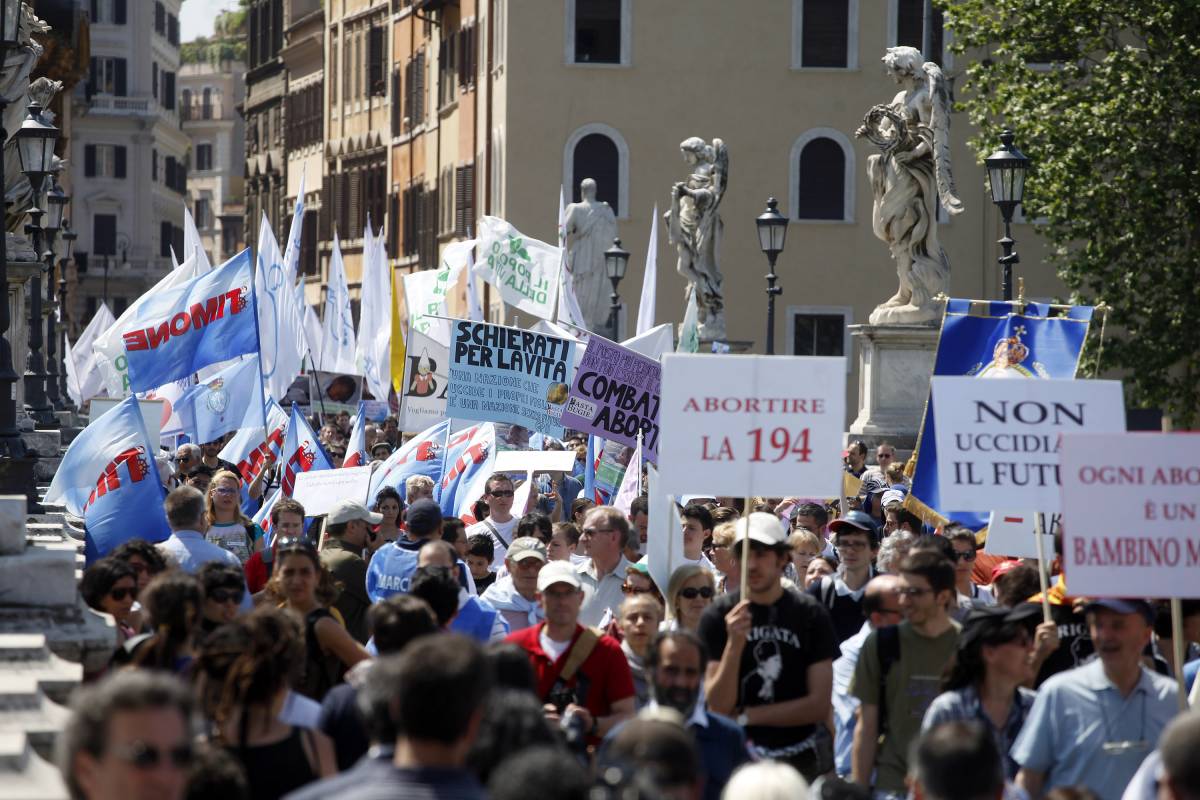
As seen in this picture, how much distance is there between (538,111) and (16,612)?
118 ft

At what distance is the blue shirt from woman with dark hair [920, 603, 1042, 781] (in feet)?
0.72

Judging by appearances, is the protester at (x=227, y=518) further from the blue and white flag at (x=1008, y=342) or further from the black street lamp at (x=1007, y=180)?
the black street lamp at (x=1007, y=180)

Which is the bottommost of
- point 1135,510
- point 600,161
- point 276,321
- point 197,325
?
point 1135,510

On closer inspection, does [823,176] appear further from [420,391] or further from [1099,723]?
[1099,723]

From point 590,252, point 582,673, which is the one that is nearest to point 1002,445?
point 582,673

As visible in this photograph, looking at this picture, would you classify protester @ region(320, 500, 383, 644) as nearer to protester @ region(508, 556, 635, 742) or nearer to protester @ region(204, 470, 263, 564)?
protester @ region(204, 470, 263, 564)

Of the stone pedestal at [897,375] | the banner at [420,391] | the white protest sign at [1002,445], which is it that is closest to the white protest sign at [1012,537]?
the white protest sign at [1002,445]

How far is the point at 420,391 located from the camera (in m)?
21.5

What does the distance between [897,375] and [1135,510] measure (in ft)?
58.4

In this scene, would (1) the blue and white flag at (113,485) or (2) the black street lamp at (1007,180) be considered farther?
(2) the black street lamp at (1007,180)

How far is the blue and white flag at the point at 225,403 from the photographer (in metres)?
18.2

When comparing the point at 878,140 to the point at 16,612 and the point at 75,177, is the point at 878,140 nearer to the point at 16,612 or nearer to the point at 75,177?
the point at 16,612

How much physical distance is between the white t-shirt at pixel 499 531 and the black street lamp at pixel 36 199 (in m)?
8.36

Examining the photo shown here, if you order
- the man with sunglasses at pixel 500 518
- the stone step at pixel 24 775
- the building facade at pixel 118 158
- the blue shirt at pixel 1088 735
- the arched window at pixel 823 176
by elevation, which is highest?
the building facade at pixel 118 158
